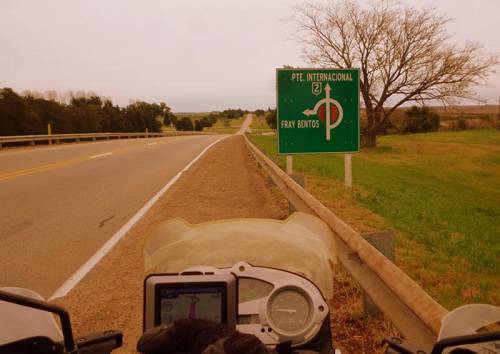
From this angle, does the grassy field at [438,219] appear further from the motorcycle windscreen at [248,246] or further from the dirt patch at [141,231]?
the motorcycle windscreen at [248,246]

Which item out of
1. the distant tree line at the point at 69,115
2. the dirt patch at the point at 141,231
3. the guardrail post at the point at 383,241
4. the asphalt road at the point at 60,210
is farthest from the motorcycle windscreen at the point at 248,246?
the distant tree line at the point at 69,115

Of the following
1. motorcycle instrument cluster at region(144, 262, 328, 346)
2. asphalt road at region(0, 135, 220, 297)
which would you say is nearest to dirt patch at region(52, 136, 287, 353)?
asphalt road at region(0, 135, 220, 297)

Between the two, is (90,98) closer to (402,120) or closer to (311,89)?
(402,120)

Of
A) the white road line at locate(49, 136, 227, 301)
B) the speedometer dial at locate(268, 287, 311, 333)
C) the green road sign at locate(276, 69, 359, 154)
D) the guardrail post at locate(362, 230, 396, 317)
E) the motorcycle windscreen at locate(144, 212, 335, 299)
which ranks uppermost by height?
the green road sign at locate(276, 69, 359, 154)

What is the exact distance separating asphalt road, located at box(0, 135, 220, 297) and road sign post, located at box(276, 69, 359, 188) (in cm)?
361

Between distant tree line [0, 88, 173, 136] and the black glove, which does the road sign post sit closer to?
the black glove

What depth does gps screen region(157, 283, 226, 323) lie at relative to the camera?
73.5 inches

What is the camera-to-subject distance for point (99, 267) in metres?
6.25

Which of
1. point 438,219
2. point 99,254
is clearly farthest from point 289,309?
point 438,219

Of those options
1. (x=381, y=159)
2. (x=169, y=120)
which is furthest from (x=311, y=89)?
(x=169, y=120)

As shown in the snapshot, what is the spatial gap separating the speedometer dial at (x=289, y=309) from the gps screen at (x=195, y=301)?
216 mm

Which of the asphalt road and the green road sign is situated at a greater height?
the green road sign

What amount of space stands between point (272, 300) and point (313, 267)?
0.48 meters

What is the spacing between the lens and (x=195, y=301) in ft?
6.16
